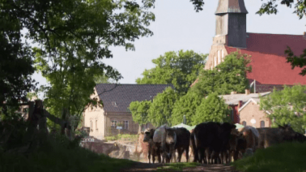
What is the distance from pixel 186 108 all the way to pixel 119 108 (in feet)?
96.1

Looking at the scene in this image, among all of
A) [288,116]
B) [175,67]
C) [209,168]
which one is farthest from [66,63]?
[175,67]

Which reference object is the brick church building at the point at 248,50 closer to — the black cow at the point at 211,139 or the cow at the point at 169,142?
the cow at the point at 169,142

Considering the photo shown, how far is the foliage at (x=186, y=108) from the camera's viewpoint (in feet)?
246

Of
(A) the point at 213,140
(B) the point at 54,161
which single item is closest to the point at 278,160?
(B) the point at 54,161

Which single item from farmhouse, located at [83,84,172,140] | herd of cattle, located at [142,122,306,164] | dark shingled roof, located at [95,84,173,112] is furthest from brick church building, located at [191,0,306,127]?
herd of cattle, located at [142,122,306,164]

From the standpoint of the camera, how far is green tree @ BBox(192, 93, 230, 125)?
71.2 metres

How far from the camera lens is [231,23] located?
11556 cm

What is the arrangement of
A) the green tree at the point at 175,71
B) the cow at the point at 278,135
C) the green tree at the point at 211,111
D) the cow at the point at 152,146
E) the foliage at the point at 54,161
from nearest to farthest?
the foliage at the point at 54,161 < the cow at the point at 278,135 < the cow at the point at 152,146 < the green tree at the point at 211,111 < the green tree at the point at 175,71

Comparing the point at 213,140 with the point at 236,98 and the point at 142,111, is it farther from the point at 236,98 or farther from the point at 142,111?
the point at 142,111

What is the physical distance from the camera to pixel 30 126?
14266 millimetres

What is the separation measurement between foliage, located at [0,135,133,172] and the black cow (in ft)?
26.7

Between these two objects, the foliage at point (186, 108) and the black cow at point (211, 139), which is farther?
the foliage at point (186, 108)

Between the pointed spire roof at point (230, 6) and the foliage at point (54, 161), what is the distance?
9828 cm

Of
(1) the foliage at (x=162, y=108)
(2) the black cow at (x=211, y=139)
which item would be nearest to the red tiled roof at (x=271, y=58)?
(1) the foliage at (x=162, y=108)
